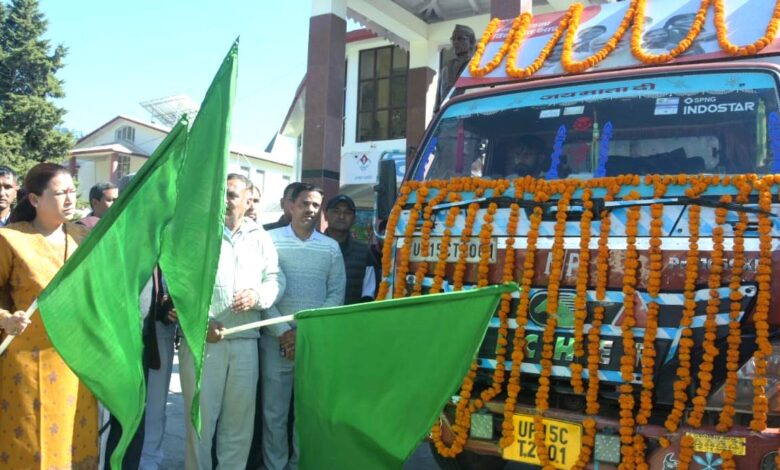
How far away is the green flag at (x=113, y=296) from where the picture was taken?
2643 millimetres

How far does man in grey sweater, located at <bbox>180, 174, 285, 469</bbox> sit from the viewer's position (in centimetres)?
399

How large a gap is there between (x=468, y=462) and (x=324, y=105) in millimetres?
6457

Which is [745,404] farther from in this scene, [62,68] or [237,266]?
[62,68]

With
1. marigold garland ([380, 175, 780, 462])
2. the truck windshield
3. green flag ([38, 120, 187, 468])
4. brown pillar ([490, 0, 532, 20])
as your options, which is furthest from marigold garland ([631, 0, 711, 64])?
brown pillar ([490, 0, 532, 20])

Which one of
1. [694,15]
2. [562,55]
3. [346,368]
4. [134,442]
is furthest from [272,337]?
[694,15]

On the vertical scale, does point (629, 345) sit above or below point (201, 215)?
below

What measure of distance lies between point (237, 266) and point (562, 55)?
2.25m

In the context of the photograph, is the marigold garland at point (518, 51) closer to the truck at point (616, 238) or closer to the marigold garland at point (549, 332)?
the truck at point (616, 238)

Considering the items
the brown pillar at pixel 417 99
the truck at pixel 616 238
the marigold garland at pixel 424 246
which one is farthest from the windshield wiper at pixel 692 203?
the brown pillar at pixel 417 99

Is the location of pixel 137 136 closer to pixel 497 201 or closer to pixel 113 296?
pixel 497 201

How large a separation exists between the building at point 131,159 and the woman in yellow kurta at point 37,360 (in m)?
26.2

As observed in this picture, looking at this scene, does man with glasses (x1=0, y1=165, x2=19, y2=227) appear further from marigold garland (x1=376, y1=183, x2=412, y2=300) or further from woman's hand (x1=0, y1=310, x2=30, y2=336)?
marigold garland (x1=376, y1=183, x2=412, y2=300)

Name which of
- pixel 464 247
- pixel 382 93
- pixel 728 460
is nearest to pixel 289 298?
pixel 464 247

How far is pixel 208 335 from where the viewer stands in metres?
3.85
